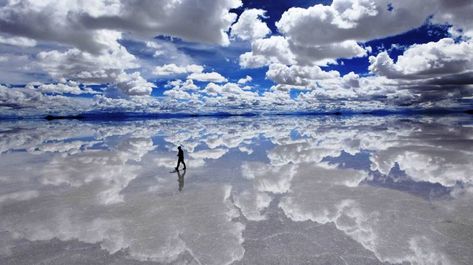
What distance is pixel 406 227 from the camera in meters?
9.47

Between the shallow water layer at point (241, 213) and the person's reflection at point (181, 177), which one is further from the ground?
the shallow water layer at point (241, 213)

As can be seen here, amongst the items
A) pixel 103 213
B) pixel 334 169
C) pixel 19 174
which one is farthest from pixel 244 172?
pixel 19 174

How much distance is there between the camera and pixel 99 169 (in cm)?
1955

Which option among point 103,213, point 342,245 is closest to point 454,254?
point 342,245

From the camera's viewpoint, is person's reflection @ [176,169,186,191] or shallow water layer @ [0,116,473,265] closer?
shallow water layer @ [0,116,473,265]

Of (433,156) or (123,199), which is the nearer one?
(123,199)

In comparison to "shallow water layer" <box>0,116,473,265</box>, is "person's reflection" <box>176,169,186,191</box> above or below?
below

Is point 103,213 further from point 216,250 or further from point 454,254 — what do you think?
point 454,254

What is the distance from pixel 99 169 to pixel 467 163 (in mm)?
21754

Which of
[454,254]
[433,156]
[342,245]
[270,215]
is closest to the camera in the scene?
[454,254]

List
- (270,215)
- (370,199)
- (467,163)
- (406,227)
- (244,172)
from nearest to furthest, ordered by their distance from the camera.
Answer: (406,227), (270,215), (370,199), (244,172), (467,163)

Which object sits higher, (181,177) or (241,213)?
(241,213)

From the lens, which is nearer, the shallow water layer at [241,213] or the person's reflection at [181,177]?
the shallow water layer at [241,213]

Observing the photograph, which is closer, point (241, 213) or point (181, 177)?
point (241, 213)
